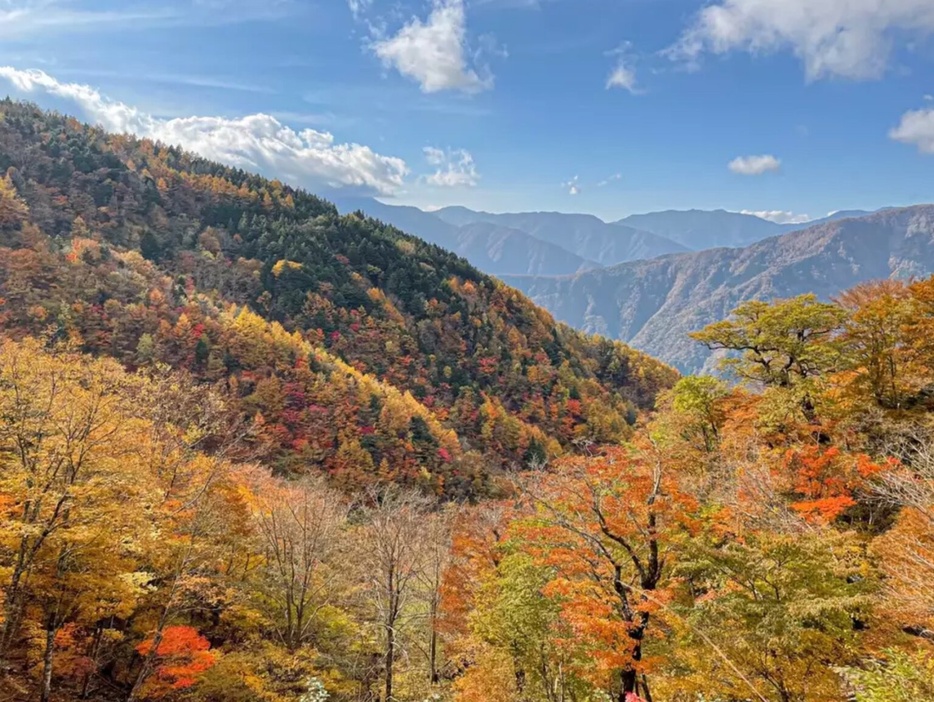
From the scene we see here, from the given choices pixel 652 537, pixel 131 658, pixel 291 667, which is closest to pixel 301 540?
pixel 291 667

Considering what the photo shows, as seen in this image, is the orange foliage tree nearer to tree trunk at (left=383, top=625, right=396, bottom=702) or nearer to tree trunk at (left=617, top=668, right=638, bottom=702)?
tree trunk at (left=617, top=668, right=638, bottom=702)

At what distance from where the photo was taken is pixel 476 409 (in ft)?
355

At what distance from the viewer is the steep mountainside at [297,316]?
254 feet

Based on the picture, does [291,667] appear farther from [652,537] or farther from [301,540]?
[652,537]

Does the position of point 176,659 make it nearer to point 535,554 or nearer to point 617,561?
point 535,554

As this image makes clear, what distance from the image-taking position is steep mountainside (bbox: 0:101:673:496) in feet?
254

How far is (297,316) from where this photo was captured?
4897 inches

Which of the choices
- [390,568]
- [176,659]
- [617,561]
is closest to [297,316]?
[176,659]

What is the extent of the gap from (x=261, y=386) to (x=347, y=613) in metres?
56.4

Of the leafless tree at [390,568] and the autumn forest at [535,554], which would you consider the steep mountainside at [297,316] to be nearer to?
the autumn forest at [535,554]

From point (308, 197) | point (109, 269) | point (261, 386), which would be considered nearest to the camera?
point (261, 386)

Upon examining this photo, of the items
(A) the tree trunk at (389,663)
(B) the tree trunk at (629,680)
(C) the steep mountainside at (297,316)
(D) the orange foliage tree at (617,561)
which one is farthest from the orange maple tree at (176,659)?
(C) the steep mountainside at (297,316)

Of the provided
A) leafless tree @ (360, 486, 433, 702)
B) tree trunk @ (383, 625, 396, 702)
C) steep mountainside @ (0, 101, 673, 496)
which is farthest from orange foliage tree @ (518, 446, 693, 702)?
steep mountainside @ (0, 101, 673, 496)

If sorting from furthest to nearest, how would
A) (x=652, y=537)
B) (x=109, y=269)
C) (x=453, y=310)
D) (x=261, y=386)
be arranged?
(x=453, y=310) → (x=109, y=269) → (x=261, y=386) → (x=652, y=537)
